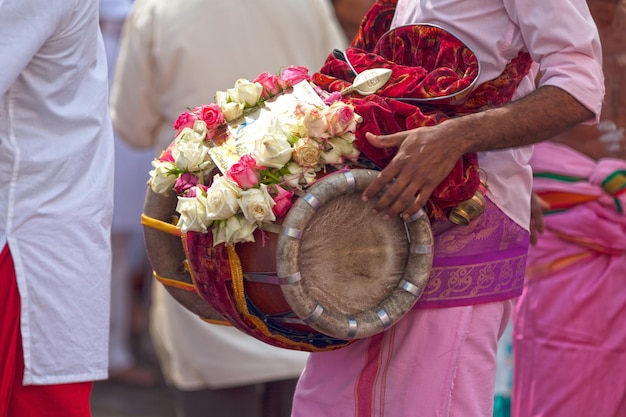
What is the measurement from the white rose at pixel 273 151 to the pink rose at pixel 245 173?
0.02 metres

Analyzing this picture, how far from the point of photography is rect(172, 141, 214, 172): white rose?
2873mm

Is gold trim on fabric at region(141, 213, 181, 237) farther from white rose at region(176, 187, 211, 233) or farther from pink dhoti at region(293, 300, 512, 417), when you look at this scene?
pink dhoti at region(293, 300, 512, 417)

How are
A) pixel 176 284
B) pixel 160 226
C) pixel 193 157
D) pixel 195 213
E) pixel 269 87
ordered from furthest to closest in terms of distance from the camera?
pixel 176 284, pixel 160 226, pixel 269 87, pixel 193 157, pixel 195 213

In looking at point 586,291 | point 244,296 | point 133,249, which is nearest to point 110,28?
point 133,249

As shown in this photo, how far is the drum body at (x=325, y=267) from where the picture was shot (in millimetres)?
2691

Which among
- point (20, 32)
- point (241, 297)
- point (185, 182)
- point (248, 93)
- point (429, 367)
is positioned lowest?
point (429, 367)

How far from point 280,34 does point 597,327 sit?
1.92 metres

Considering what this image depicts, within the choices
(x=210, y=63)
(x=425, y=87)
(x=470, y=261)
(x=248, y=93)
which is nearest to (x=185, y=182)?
(x=248, y=93)

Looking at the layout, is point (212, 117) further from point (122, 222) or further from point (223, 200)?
point (122, 222)

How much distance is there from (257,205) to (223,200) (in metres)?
0.09

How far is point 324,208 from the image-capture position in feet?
8.97

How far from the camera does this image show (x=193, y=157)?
287cm

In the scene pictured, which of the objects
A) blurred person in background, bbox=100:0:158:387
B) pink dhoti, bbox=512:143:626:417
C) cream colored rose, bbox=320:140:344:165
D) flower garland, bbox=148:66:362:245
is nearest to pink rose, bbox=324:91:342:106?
flower garland, bbox=148:66:362:245

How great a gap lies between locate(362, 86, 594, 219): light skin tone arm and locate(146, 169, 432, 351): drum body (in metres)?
0.06
